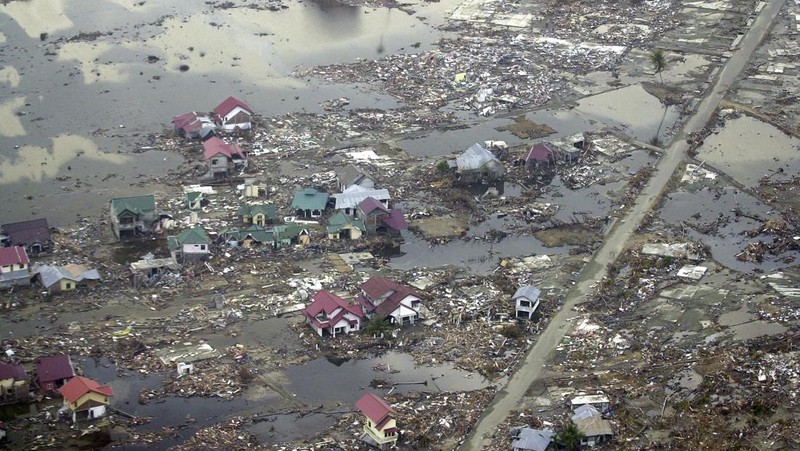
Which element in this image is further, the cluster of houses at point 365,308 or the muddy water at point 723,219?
the muddy water at point 723,219

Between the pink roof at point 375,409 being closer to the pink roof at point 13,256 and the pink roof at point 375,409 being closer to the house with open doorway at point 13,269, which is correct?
the house with open doorway at point 13,269

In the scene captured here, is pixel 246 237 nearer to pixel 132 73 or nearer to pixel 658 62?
pixel 132 73

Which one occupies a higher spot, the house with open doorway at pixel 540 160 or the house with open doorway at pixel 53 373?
the house with open doorway at pixel 53 373

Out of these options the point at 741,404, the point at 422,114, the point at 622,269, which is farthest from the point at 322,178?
the point at 741,404

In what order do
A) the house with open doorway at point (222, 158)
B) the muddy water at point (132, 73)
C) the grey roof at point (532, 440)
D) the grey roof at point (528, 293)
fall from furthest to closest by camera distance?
the muddy water at point (132, 73) → the house with open doorway at point (222, 158) → the grey roof at point (528, 293) → the grey roof at point (532, 440)

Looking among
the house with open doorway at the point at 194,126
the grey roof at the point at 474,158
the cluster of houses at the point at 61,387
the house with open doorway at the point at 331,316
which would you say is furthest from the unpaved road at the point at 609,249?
the house with open doorway at the point at 194,126

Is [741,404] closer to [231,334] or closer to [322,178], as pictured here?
[231,334]

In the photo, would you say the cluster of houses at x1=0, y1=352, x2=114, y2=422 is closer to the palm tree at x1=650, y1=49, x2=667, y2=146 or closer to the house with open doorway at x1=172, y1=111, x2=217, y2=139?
the house with open doorway at x1=172, y1=111, x2=217, y2=139
